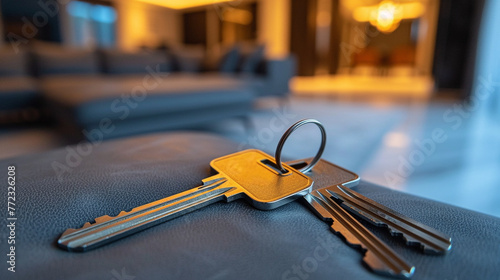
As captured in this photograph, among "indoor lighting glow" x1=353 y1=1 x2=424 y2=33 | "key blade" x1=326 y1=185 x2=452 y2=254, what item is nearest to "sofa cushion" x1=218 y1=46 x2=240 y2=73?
"key blade" x1=326 y1=185 x2=452 y2=254

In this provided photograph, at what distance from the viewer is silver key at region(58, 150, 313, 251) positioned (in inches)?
12.6

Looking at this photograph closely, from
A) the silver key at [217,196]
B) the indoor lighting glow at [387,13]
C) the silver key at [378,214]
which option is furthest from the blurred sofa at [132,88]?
the indoor lighting glow at [387,13]

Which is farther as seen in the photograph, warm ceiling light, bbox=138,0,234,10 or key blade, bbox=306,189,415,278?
warm ceiling light, bbox=138,0,234,10

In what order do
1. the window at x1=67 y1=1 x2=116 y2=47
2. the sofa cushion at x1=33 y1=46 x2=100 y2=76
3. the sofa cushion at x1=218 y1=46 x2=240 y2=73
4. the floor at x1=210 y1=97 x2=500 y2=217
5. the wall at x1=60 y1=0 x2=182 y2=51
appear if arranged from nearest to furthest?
the floor at x1=210 y1=97 x2=500 y2=217, the sofa cushion at x1=33 y1=46 x2=100 y2=76, the sofa cushion at x1=218 y1=46 x2=240 y2=73, the window at x1=67 y1=1 x2=116 y2=47, the wall at x1=60 y1=0 x2=182 y2=51

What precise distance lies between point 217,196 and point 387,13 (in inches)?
402

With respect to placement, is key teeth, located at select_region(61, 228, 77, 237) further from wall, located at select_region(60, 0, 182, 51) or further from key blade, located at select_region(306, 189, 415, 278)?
wall, located at select_region(60, 0, 182, 51)

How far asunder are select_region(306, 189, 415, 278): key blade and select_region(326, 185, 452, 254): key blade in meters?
0.02

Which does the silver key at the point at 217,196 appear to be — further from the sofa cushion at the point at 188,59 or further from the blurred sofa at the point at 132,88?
the sofa cushion at the point at 188,59

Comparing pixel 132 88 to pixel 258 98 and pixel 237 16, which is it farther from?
pixel 237 16

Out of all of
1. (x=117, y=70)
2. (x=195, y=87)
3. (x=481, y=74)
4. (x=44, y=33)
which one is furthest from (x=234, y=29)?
(x=195, y=87)

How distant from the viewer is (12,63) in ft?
8.40

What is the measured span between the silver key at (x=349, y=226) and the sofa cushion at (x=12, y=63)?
309 cm

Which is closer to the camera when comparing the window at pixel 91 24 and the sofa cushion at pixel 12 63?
the sofa cushion at pixel 12 63

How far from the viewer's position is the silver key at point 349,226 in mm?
278
